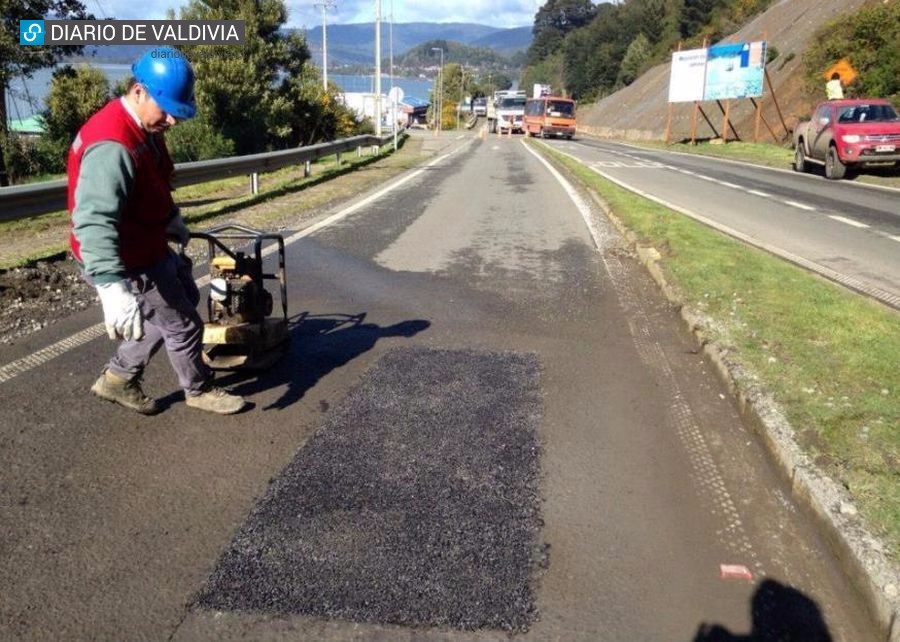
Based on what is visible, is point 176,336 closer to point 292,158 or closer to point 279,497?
point 279,497

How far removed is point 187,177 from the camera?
11.9m

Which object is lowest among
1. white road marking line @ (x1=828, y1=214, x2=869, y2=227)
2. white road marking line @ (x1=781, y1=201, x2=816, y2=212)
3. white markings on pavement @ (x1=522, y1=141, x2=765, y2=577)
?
white markings on pavement @ (x1=522, y1=141, x2=765, y2=577)

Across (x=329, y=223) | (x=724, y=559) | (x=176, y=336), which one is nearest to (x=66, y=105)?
(x=329, y=223)

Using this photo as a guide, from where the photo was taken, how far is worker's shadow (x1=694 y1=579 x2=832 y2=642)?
8.74ft

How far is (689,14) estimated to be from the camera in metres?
91.1

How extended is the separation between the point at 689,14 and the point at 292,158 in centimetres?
8662

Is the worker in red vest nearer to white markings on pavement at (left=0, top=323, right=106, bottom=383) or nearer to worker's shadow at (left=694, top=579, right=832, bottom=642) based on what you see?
white markings on pavement at (left=0, top=323, right=106, bottom=383)

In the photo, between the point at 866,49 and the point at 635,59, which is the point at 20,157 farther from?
the point at 635,59

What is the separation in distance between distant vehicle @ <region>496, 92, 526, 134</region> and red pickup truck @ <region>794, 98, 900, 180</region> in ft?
137

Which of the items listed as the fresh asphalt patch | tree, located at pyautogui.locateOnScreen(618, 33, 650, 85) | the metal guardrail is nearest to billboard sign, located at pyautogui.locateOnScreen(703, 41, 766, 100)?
the metal guardrail

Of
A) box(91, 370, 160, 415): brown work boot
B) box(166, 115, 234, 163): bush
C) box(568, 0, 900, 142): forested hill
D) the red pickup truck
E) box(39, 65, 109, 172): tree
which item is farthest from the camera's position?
box(568, 0, 900, 142): forested hill

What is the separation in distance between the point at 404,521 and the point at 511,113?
62205 millimetres

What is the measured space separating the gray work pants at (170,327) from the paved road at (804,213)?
6.26 m

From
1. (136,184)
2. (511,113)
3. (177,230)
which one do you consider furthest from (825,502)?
(511,113)
